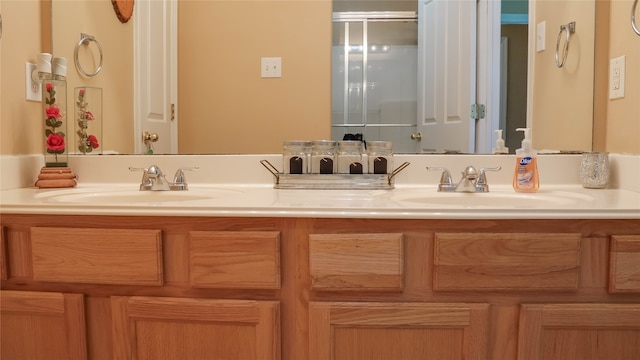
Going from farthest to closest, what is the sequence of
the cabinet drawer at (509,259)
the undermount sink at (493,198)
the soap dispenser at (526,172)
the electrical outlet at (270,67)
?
the electrical outlet at (270,67)
the soap dispenser at (526,172)
the undermount sink at (493,198)
the cabinet drawer at (509,259)

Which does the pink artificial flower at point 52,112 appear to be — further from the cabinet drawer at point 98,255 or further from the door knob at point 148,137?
the cabinet drawer at point 98,255

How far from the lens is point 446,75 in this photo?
63.4 inches

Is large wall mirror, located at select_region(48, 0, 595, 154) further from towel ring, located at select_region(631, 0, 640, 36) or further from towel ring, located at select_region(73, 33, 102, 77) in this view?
towel ring, located at select_region(631, 0, 640, 36)

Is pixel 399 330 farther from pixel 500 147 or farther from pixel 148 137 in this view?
pixel 148 137

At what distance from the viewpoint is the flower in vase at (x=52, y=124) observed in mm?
1569

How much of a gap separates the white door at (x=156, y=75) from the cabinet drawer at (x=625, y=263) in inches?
51.0

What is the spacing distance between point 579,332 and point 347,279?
501mm

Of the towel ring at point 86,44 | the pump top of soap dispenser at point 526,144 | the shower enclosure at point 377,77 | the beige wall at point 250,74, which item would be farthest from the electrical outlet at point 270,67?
the pump top of soap dispenser at point 526,144

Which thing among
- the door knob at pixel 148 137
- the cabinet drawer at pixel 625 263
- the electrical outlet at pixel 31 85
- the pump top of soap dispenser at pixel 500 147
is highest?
the electrical outlet at pixel 31 85

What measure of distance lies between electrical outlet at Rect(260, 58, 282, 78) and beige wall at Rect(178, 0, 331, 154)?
0.01 meters

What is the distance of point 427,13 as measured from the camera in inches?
62.7

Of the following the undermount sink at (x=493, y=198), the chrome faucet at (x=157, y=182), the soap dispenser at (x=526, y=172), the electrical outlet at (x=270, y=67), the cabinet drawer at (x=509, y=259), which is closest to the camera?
the cabinet drawer at (x=509, y=259)

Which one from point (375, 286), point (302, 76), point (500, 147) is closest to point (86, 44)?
point (302, 76)

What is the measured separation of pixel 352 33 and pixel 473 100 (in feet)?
1.48
